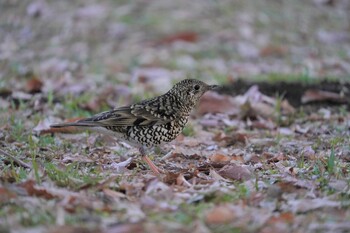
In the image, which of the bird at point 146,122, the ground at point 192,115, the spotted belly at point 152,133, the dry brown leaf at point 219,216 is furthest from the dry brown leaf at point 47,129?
the dry brown leaf at point 219,216

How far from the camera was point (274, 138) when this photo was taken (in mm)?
8133

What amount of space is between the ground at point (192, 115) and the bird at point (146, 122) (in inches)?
9.9

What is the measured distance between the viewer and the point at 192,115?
9359mm

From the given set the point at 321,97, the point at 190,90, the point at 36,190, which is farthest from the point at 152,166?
the point at 321,97

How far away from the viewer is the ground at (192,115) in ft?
16.0

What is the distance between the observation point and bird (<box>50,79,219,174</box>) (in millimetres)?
6859

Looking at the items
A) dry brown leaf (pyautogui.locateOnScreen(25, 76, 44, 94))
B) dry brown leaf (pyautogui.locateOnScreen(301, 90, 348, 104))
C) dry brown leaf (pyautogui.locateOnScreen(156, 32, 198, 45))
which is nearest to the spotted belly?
dry brown leaf (pyautogui.locateOnScreen(301, 90, 348, 104))

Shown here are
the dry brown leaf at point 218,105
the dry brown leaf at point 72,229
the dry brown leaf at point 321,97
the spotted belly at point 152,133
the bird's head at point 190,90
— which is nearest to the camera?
the dry brown leaf at point 72,229

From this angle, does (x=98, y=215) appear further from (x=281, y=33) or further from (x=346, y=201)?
(x=281, y=33)

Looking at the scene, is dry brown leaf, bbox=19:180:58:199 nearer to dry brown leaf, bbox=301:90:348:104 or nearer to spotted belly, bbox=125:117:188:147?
spotted belly, bbox=125:117:188:147

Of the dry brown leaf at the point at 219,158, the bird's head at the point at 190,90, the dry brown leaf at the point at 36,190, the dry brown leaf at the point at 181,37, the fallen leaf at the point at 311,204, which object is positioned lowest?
the dry brown leaf at the point at 219,158

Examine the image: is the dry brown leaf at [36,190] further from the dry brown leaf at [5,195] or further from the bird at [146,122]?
the bird at [146,122]

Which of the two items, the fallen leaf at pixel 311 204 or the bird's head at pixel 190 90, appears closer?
the fallen leaf at pixel 311 204

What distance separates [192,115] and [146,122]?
2.47 m
